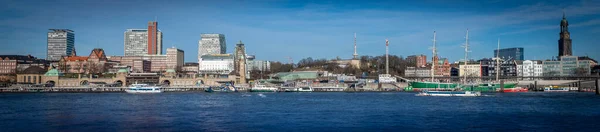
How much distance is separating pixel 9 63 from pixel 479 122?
514ft

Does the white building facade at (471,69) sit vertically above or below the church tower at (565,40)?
below

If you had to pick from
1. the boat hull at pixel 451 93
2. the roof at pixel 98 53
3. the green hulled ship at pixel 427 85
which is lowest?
the boat hull at pixel 451 93

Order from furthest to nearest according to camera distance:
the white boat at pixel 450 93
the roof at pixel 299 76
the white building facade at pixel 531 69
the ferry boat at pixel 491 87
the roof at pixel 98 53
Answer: the roof at pixel 98 53 < the white building facade at pixel 531 69 < the roof at pixel 299 76 < the ferry boat at pixel 491 87 < the white boat at pixel 450 93

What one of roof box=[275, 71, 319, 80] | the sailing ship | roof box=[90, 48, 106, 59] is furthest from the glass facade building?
roof box=[90, 48, 106, 59]

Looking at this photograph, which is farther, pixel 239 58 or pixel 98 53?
pixel 98 53

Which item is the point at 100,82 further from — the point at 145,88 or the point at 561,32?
the point at 561,32

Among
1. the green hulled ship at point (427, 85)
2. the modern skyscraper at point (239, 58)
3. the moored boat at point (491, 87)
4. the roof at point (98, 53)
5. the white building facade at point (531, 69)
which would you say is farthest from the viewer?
the roof at point (98, 53)

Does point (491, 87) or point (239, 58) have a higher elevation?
point (239, 58)

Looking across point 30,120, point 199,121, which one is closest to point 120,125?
point 199,121

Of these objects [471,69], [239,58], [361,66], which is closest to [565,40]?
[471,69]

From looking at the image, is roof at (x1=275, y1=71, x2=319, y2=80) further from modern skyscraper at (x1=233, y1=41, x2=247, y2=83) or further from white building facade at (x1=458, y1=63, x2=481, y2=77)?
white building facade at (x1=458, y1=63, x2=481, y2=77)

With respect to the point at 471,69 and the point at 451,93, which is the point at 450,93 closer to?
the point at 451,93

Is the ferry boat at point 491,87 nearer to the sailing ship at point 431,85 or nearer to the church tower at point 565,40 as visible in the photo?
the sailing ship at point 431,85

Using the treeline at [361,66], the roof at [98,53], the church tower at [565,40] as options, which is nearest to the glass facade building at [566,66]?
the church tower at [565,40]
